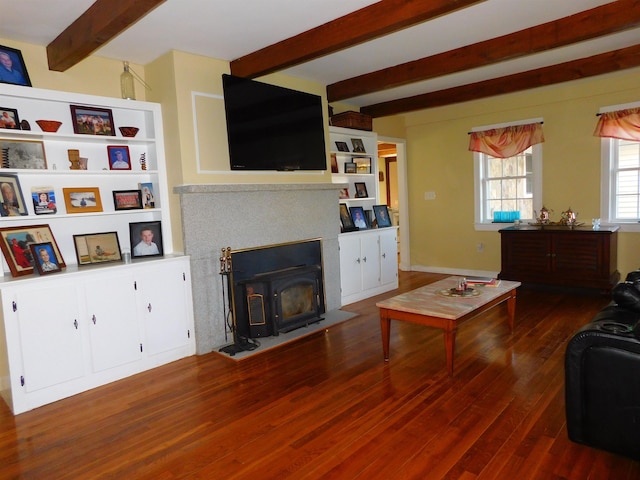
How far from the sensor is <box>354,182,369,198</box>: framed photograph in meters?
5.68

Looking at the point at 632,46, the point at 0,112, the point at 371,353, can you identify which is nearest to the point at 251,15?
the point at 0,112

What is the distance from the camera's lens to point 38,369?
2.75 m

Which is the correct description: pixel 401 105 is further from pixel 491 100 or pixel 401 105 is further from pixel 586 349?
pixel 586 349

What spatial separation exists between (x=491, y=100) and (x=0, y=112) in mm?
5538

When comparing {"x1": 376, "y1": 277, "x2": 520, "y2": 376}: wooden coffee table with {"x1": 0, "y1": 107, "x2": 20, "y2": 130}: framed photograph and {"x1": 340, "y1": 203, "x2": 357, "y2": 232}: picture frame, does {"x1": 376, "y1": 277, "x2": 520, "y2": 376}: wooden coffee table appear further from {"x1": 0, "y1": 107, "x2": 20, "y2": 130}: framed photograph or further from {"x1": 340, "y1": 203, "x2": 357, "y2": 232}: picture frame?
{"x1": 0, "y1": 107, "x2": 20, "y2": 130}: framed photograph

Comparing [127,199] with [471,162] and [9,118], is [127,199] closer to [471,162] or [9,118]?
[9,118]

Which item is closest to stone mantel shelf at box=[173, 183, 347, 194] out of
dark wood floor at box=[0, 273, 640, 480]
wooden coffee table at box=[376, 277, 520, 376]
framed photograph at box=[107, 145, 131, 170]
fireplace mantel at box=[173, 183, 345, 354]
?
fireplace mantel at box=[173, 183, 345, 354]

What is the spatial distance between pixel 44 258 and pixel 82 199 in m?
0.60

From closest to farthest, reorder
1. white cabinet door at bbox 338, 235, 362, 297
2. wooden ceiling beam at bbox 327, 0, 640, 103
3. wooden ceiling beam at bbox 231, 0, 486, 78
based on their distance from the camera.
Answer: wooden ceiling beam at bbox 231, 0, 486, 78 < wooden ceiling beam at bbox 327, 0, 640, 103 < white cabinet door at bbox 338, 235, 362, 297

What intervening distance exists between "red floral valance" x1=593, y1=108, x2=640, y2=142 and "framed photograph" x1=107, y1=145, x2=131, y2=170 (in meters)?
5.17

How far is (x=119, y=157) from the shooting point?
11.5 feet

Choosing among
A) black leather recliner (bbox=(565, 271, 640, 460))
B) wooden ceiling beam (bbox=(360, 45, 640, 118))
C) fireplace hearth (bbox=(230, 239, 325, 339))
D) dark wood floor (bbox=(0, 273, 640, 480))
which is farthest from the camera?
wooden ceiling beam (bbox=(360, 45, 640, 118))

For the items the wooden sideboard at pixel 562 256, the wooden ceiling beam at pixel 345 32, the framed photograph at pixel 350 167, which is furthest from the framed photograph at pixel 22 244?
the wooden sideboard at pixel 562 256

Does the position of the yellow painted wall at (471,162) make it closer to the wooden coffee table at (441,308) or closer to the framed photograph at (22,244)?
the wooden coffee table at (441,308)
